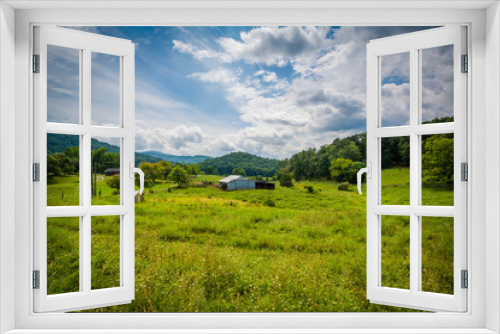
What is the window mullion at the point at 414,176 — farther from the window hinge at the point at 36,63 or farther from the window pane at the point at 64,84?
the window hinge at the point at 36,63

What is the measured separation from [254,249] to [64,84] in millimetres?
3290

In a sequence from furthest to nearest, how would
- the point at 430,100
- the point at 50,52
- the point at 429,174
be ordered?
1. the point at 429,174
2. the point at 430,100
3. the point at 50,52

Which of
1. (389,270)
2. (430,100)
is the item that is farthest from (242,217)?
(430,100)

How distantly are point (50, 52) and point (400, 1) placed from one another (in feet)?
5.80

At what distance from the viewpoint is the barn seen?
507 centimetres

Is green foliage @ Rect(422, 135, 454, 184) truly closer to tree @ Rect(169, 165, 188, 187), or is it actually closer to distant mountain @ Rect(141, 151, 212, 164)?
distant mountain @ Rect(141, 151, 212, 164)

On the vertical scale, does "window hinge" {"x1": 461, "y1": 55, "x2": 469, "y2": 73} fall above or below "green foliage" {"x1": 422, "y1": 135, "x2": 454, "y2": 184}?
above

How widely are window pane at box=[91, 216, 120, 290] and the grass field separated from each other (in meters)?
0.01

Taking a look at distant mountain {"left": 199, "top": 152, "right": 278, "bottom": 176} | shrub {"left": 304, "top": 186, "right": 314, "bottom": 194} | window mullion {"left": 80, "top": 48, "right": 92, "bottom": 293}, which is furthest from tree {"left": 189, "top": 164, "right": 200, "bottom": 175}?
window mullion {"left": 80, "top": 48, "right": 92, "bottom": 293}

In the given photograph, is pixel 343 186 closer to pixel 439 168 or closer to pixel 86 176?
pixel 439 168

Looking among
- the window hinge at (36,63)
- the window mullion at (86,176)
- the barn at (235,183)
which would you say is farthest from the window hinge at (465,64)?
the barn at (235,183)

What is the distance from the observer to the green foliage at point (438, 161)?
2842 millimetres

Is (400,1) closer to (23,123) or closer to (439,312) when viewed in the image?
(439,312)

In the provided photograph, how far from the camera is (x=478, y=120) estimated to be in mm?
1408
